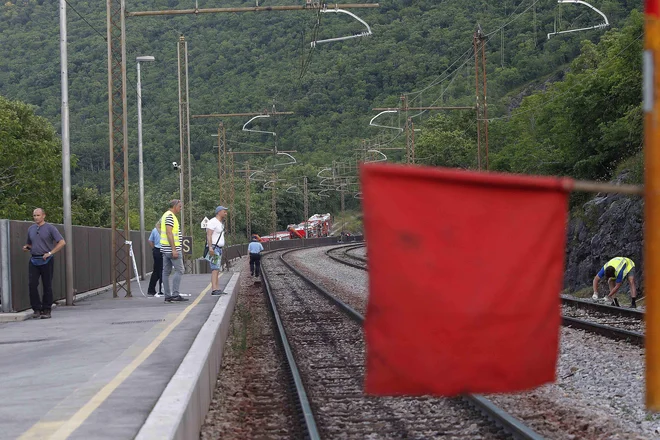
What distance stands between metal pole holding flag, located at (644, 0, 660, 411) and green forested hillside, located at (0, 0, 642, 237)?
234 feet

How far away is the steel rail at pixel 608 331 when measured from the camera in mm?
14570

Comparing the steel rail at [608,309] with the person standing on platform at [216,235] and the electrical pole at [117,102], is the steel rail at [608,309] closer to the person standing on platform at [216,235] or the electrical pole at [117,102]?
the person standing on platform at [216,235]

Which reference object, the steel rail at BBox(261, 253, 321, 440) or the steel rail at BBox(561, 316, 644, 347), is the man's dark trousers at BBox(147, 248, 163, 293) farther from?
the steel rail at BBox(561, 316, 644, 347)

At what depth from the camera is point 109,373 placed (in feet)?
32.1

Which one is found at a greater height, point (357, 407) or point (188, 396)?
point (188, 396)

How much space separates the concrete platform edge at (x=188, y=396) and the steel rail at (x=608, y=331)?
5.99 metres

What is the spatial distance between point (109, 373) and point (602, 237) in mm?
20979

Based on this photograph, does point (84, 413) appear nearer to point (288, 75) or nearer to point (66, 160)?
point (66, 160)

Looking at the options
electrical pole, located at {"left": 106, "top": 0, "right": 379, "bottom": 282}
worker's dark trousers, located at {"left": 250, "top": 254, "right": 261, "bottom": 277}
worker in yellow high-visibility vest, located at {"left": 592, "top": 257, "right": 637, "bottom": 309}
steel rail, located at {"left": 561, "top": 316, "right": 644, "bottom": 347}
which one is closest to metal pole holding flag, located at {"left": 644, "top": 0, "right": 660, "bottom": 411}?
steel rail, located at {"left": 561, "top": 316, "right": 644, "bottom": 347}

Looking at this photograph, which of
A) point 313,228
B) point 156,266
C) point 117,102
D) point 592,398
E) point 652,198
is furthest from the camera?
point 313,228

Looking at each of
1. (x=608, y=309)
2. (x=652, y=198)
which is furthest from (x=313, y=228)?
(x=652, y=198)

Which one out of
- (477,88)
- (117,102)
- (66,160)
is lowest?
(66,160)

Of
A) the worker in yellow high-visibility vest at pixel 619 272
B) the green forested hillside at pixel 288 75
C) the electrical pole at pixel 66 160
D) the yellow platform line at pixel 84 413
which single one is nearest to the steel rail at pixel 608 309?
the worker in yellow high-visibility vest at pixel 619 272

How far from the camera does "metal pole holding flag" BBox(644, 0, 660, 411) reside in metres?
3.39
